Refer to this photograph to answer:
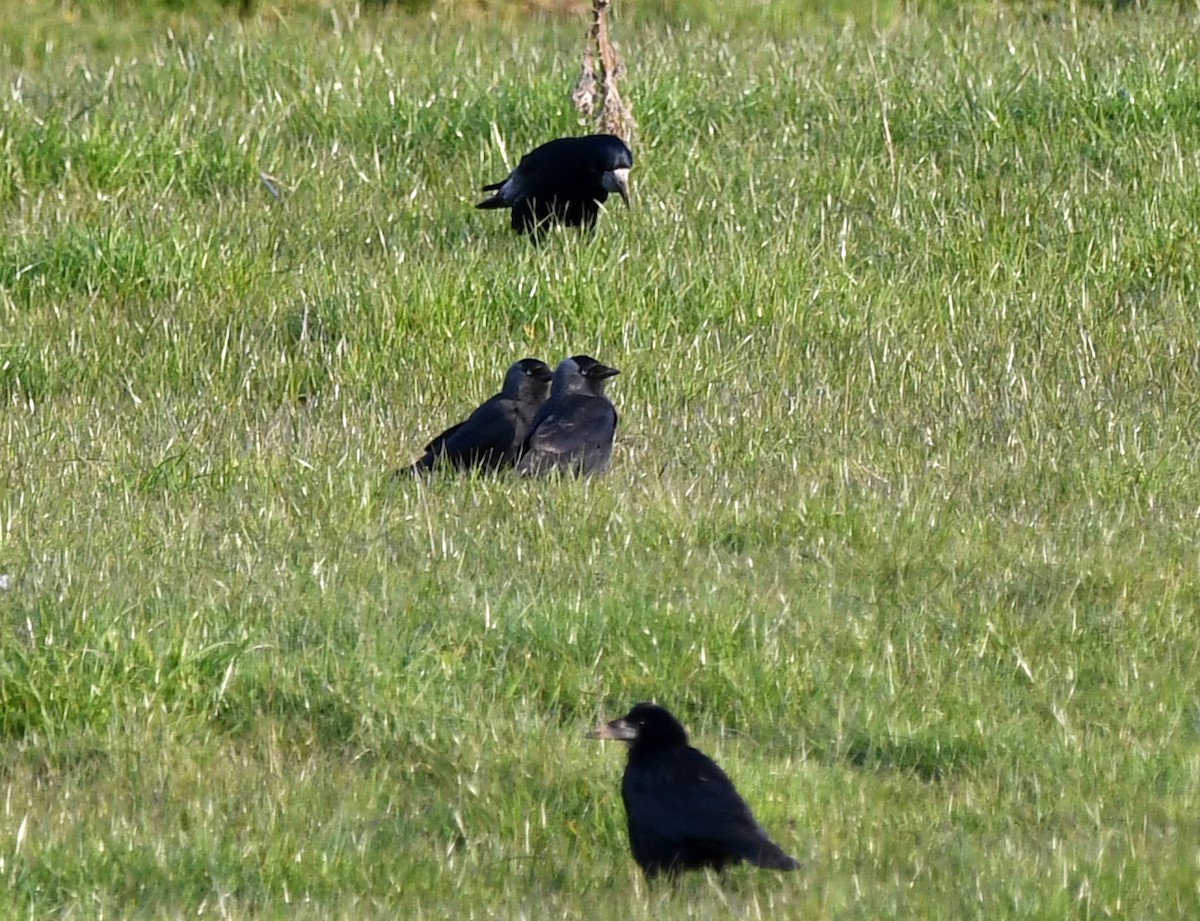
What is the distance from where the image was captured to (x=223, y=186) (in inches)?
372

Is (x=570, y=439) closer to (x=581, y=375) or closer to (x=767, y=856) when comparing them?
(x=581, y=375)

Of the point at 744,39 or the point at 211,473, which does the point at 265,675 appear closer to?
the point at 211,473

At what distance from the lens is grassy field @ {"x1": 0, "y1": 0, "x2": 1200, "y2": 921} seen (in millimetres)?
3945

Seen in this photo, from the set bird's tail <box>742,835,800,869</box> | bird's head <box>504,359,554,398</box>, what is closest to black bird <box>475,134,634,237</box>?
bird's head <box>504,359,554,398</box>

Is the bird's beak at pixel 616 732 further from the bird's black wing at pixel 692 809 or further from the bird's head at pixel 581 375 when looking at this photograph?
the bird's head at pixel 581 375

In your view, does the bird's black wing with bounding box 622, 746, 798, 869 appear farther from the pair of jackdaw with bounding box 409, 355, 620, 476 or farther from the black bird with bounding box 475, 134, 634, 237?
the black bird with bounding box 475, 134, 634, 237

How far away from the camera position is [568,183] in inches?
336

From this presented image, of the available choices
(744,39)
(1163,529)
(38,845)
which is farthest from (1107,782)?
(744,39)

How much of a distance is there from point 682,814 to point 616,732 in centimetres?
37

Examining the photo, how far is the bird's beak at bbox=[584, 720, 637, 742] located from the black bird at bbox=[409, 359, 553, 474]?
2.29 metres

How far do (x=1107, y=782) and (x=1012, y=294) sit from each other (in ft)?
14.1

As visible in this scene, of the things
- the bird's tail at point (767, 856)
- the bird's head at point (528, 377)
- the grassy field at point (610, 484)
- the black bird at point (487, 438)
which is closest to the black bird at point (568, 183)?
the grassy field at point (610, 484)

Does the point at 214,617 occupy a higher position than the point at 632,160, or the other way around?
the point at 632,160

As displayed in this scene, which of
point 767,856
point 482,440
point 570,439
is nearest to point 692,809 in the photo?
point 767,856
